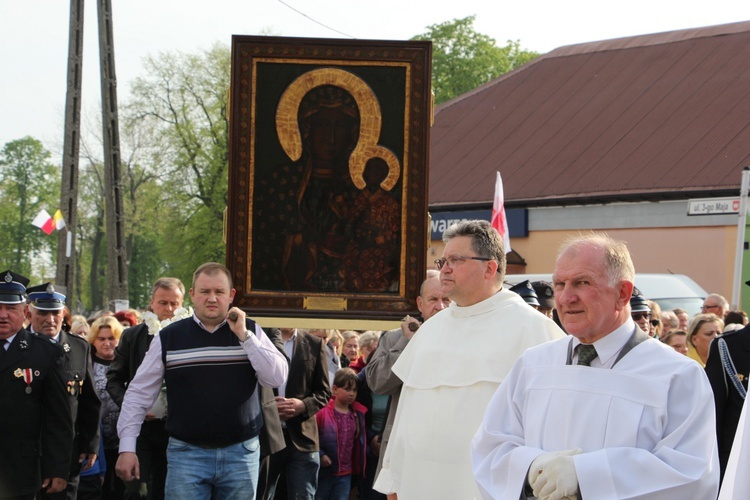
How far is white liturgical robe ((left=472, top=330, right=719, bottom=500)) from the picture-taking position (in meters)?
4.25

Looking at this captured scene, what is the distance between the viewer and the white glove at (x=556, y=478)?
4.24 m

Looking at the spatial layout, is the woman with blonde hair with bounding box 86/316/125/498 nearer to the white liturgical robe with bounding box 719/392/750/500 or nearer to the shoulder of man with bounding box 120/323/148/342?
the shoulder of man with bounding box 120/323/148/342

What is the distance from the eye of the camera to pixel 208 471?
24.3ft

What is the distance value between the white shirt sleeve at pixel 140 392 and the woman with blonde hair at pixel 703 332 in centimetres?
420

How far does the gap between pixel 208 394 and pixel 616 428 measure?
358 cm

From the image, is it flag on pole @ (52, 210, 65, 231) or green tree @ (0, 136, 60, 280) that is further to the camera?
green tree @ (0, 136, 60, 280)

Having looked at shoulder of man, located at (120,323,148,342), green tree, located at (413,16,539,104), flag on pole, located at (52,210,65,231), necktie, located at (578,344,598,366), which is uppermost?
green tree, located at (413,16,539,104)

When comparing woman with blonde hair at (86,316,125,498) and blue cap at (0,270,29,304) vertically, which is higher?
blue cap at (0,270,29,304)

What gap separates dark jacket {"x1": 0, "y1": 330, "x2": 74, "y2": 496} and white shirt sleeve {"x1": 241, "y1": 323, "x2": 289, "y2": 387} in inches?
63.4

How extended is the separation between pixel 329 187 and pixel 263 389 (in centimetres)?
150

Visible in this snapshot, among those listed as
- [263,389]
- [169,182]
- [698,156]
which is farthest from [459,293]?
[169,182]

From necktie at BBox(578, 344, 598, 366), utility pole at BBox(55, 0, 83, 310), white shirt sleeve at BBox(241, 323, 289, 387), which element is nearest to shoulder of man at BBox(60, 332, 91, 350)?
white shirt sleeve at BBox(241, 323, 289, 387)

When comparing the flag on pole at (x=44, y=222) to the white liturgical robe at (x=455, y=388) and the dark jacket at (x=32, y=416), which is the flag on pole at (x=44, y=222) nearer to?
the dark jacket at (x=32, y=416)

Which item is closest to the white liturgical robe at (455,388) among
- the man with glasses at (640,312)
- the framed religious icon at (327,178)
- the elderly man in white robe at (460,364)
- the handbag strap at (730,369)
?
the elderly man in white robe at (460,364)
